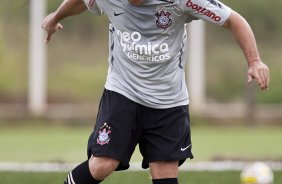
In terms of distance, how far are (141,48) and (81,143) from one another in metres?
11.4

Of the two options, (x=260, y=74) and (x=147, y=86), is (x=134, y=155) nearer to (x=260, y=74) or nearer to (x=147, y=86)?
(x=147, y=86)

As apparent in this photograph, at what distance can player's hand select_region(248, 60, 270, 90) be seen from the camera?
5.82 metres

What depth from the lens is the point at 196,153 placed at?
15359 millimetres

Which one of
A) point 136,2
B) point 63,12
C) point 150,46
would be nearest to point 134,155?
point 63,12

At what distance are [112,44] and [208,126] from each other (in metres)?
17.3

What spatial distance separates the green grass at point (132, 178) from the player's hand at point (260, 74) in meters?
2.77

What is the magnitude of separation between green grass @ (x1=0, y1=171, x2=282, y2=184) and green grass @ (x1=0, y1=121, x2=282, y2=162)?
299 cm

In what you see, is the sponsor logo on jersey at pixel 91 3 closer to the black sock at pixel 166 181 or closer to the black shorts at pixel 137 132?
the black shorts at pixel 137 132

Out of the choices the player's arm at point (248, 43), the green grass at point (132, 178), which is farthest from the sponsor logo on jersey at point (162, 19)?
the green grass at point (132, 178)

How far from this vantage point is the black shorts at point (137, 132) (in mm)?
6297

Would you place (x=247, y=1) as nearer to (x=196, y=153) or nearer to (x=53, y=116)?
(x=196, y=153)

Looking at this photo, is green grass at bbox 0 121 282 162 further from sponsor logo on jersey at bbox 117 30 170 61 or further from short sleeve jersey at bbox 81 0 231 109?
sponsor logo on jersey at bbox 117 30 170 61

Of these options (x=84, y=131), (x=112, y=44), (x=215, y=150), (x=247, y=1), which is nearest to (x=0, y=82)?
(x=84, y=131)

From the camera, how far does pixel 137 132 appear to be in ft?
21.1
